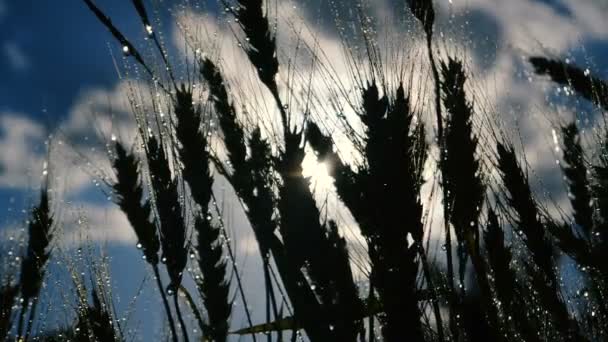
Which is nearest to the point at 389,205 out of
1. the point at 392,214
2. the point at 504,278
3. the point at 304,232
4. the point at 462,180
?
the point at 392,214

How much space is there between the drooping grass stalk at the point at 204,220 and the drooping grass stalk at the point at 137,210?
0.71 ft

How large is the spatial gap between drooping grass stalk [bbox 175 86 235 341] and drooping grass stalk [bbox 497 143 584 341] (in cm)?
135

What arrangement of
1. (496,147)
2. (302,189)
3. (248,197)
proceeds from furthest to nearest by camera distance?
(496,147) < (248,197) < (302,189)

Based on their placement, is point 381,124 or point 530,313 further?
point 530,313

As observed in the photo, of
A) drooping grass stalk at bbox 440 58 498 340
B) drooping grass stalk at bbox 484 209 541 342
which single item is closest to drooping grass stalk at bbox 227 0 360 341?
drooping grass stalk at bbox 440 58 498 340

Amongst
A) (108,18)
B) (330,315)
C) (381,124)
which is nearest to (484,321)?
(330,315)

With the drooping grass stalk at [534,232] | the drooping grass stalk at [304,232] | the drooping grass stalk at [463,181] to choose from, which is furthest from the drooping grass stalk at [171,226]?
the drooping grass stalk at [534,232]

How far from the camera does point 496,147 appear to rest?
2496 mm

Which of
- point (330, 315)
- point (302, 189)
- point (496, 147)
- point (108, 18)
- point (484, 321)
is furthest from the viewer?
point (496, 147)

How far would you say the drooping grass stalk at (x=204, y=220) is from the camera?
7.33ft

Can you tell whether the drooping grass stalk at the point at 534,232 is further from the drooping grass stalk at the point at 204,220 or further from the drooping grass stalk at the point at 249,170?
the drooping grass stalk at the point at 204,220

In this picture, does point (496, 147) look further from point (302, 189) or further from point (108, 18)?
point (108, 18)

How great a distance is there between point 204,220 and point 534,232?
1.50 meters

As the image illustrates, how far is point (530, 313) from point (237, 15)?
174cm
